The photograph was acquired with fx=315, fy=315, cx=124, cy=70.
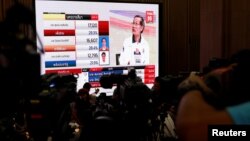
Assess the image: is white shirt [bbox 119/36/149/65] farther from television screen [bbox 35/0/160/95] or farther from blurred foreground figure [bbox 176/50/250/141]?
blurred foreground figure [bbox 176/50/250/141]

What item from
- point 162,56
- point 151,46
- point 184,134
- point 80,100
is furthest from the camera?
point 162,56

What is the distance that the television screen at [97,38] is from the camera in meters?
4.42

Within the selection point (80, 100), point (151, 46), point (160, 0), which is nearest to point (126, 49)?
point (151, 46)

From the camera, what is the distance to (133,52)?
15.8ft

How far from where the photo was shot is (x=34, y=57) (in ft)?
3.98

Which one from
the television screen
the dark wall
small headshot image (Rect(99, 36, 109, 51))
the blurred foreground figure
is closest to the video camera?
the blurred foreground figure

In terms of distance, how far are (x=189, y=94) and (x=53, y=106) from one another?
64cm

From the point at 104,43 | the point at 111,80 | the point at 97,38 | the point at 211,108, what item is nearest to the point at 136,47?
the point at 104,43

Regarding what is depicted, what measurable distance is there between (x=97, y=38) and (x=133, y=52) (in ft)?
1.96

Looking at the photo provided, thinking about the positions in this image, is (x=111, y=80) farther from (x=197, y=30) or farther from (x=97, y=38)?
(x=197, y=30)

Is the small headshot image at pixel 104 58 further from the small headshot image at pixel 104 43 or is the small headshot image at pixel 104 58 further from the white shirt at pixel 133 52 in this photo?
the white shirt at pixel 133 52

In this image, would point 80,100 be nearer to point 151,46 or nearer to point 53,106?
point 53,106

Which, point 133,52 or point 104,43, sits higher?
point 104,43

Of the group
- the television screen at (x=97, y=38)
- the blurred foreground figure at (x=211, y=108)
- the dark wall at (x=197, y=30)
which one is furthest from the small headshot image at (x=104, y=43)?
the blurred foreground figure at (x=211, y=108)
